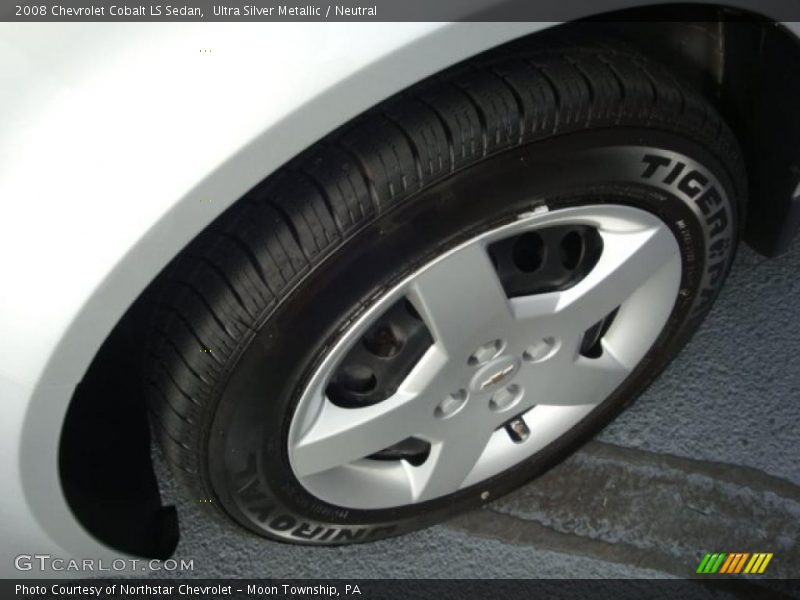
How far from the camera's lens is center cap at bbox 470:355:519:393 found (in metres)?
1.21

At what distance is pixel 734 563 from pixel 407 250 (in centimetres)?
88

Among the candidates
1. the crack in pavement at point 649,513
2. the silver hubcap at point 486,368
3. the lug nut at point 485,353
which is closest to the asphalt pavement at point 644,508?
the crack in pavement at point 649,513

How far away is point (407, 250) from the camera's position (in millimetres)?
996

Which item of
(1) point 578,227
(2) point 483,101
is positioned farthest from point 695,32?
(2) point 483,101

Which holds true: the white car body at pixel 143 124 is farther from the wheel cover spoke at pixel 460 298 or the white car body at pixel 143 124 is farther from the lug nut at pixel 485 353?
the lug nut at pixel 485 353

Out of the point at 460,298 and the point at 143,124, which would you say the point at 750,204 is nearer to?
the point at 460,298

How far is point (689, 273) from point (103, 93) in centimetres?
87

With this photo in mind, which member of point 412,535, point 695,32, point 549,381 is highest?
point 695,32

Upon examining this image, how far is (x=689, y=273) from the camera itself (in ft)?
4.26

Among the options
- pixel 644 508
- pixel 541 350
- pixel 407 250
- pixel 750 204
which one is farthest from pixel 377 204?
pixel 644 508

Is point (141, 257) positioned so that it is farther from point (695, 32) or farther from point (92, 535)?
point (695, 32)

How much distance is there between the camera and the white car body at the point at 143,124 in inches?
31.0

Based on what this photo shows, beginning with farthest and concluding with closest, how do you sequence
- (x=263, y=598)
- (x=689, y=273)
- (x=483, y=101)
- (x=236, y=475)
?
(x=263, y=598) < (x=689, y=273) < (x=236, y=475) < (x=483, y=101)

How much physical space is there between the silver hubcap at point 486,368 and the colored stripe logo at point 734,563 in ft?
1.09
